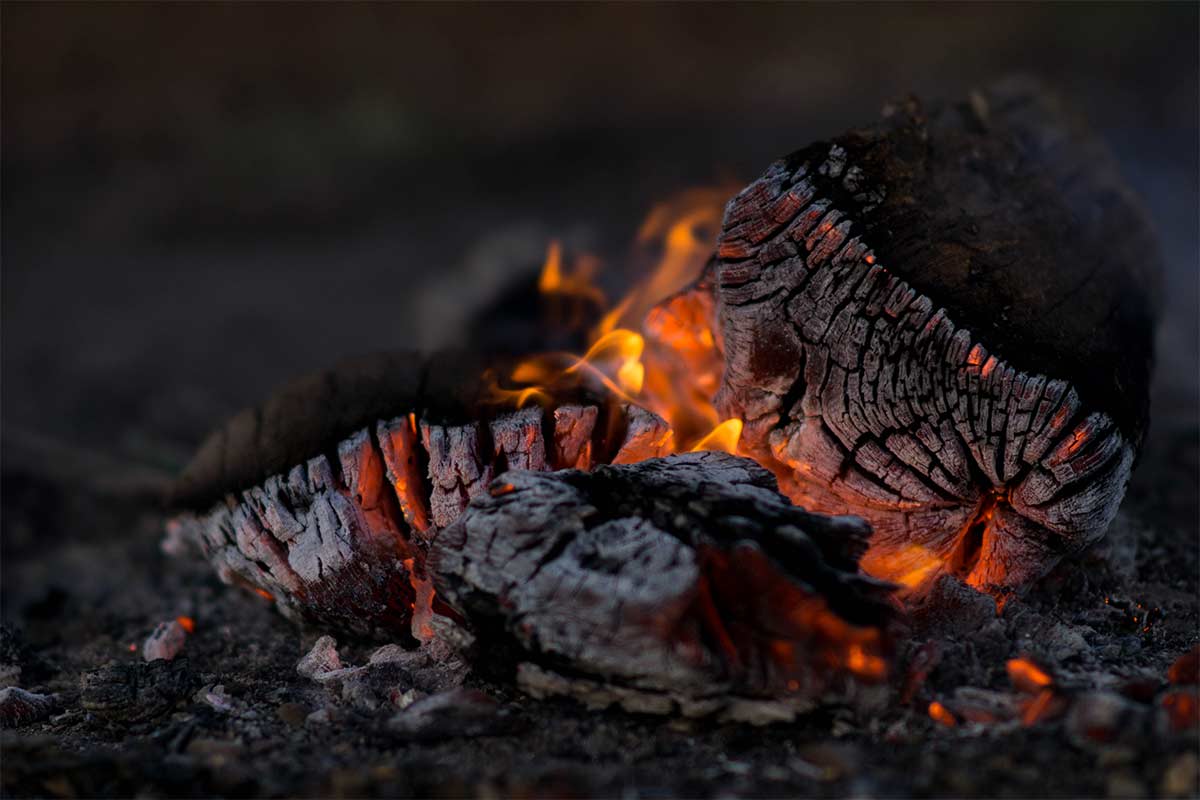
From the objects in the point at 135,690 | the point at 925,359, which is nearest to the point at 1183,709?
the point at 925,359

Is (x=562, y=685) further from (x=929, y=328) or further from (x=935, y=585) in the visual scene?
(x=929, y=328)

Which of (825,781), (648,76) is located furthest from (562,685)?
(648,76)

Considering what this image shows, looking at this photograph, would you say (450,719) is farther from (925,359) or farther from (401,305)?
(401,305)

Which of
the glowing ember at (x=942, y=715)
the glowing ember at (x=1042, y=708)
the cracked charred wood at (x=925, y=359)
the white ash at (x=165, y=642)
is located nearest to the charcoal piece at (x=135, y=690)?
the white ash at (x=165, y=642)

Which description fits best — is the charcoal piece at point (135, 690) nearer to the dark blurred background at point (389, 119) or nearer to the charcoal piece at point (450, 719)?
the charcoal piece at point (450, 719)

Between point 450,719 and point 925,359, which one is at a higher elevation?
point 925,359

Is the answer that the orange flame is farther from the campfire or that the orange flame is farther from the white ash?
the white ash

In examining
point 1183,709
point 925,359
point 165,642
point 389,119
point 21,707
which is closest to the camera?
point 1183,709
